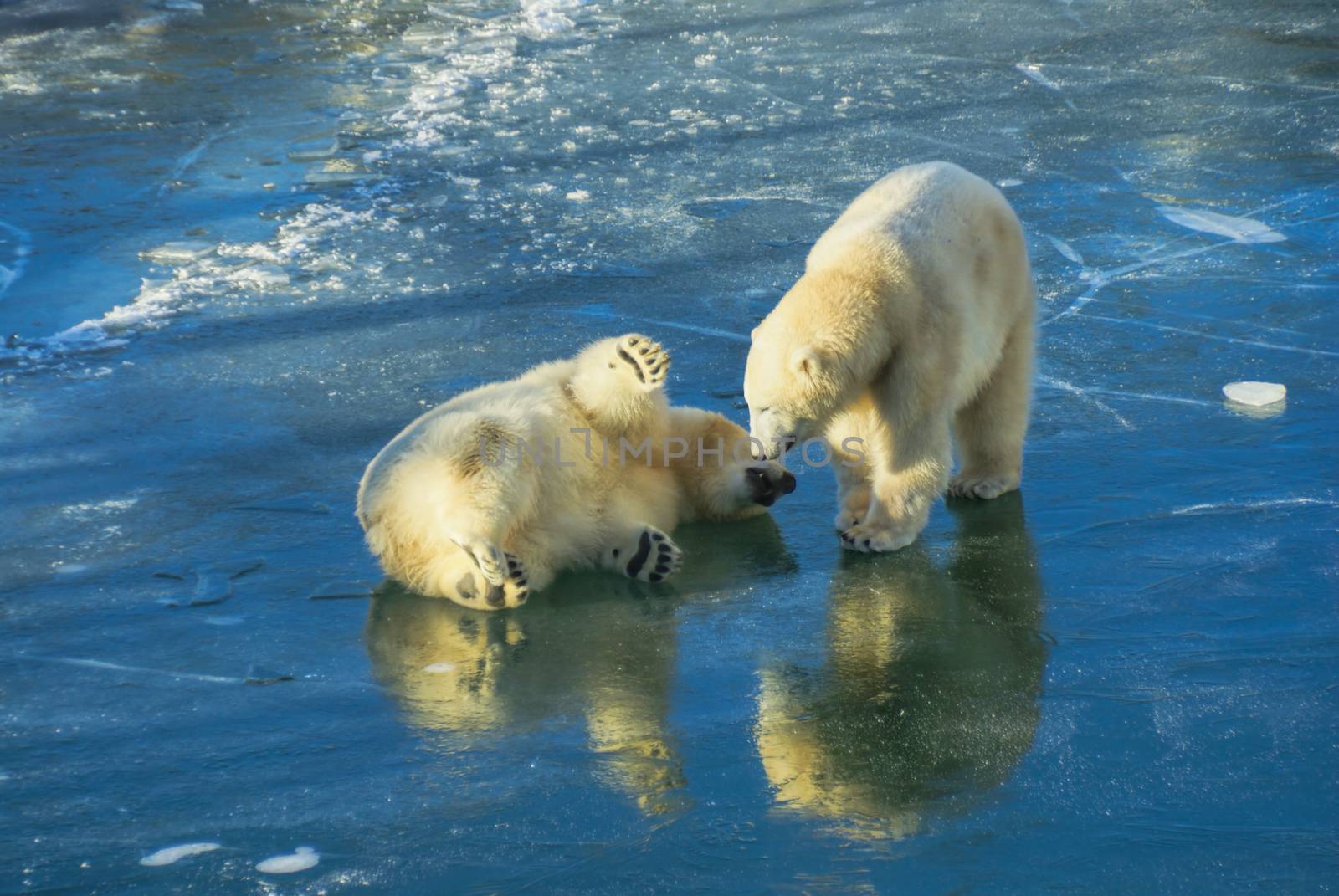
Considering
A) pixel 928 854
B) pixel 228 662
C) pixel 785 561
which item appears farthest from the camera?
pixel 785 561

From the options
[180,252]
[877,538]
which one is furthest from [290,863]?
[180,252]

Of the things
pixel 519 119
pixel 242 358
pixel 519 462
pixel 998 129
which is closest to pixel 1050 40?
pixel 998 129

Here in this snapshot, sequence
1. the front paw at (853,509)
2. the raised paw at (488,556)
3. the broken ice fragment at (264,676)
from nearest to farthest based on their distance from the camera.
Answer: the broken ice fragment at (264,676) → the raised paw at (488,556) → the front paw at (853,509)

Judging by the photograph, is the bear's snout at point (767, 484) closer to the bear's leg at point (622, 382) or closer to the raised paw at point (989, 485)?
the bear's leg at point (622, 382)

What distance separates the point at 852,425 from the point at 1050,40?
734 centimetres

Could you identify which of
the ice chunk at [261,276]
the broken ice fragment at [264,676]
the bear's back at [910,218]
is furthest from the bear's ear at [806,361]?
the ice chunk at [261,276]

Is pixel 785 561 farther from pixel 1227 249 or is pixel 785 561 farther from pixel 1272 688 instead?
pixel 1227 249

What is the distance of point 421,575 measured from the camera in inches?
148

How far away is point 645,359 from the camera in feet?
13.0

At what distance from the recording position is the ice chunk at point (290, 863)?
2.61 meters

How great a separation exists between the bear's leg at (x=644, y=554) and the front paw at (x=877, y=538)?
0.52 meters

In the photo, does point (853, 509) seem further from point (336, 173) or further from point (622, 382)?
point (336, 173)

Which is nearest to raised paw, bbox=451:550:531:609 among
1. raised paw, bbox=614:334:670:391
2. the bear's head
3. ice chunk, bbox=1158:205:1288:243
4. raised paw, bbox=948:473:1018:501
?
raised paw, bbox=614:334:670:391

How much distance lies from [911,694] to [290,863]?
143cm
